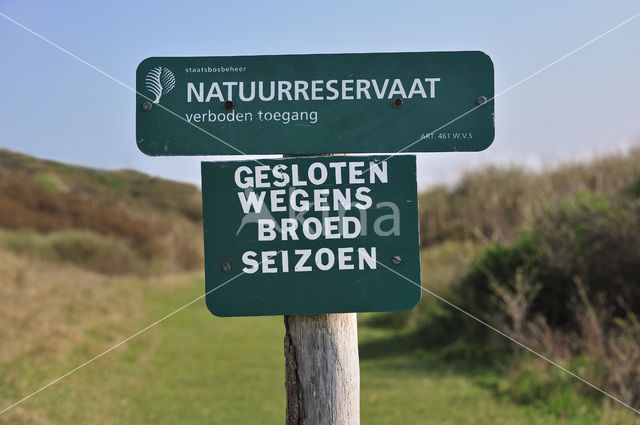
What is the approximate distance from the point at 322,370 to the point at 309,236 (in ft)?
1.86

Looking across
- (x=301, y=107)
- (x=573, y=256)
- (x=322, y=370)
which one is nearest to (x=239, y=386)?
(x=573, y=256)

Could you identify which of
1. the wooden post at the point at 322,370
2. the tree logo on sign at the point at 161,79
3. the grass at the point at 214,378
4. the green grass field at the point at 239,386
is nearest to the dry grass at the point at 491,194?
the grass at the point at 214,378

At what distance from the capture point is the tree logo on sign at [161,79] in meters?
2.69

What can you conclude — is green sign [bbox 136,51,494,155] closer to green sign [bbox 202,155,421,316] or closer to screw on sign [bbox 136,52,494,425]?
screw on sign [bbox 136,52,494,425]

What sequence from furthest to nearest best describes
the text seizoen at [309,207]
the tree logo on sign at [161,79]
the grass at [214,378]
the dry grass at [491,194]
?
the dry grass at [491,194] < the grass at [214,378] < the tree logo on sign at [161,79] < the text seizoen at [309,207]

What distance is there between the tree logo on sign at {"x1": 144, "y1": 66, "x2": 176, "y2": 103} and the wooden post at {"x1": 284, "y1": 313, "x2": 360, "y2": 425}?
1115 millimetres

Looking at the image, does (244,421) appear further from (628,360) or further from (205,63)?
(205,63)

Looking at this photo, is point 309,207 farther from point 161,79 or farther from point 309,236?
point 161,79

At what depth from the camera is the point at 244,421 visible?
21.5 feet

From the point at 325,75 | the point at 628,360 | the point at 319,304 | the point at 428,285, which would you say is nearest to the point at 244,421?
the point at 628,360

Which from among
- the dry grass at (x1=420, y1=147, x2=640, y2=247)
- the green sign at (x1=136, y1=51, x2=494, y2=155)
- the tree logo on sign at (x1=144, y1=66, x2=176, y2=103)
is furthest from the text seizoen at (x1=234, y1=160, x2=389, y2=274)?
the dry grass at (x1=420, y1=147, x2=640, y2=247)

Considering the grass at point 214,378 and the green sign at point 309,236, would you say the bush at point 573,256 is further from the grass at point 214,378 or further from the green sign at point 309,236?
the green sign at point 309,236

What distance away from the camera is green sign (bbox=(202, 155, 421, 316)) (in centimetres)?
257

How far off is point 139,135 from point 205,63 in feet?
1.36
